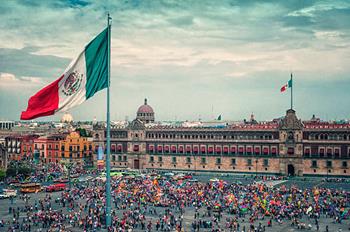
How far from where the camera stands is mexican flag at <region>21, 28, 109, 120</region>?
25.5 meters

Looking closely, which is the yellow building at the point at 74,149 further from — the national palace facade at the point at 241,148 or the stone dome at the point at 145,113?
the stone dome at the point at 145,113

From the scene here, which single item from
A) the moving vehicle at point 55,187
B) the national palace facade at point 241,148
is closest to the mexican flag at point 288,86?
the national palace facade at point 241,148

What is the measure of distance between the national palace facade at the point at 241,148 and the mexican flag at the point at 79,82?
6092 centimetres

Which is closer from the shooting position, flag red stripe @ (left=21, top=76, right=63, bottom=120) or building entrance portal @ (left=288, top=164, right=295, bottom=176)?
flag red stripe @ (left=21, top=76, right=63, bottom=120)

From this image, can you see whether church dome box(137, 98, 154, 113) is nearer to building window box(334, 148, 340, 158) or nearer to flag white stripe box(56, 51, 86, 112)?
building window box(334, 148, 340, 158)

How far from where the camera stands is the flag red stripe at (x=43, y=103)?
2509 centimetres

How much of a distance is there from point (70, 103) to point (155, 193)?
117ft

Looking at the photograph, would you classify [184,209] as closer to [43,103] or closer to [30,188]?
[30,188]

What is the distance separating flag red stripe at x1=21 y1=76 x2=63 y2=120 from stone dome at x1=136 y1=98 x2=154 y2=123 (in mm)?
96157

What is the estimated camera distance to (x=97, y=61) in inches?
1027

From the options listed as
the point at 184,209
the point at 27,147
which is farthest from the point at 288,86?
the point at 27,147

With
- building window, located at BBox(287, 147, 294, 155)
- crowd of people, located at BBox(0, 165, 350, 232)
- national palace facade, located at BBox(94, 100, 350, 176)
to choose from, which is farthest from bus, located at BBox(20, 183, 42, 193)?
building window, located at BBox(287, 147, 294, 155)

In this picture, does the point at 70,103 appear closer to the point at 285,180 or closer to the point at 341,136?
the point at 285,180

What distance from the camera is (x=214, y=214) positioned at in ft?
161
